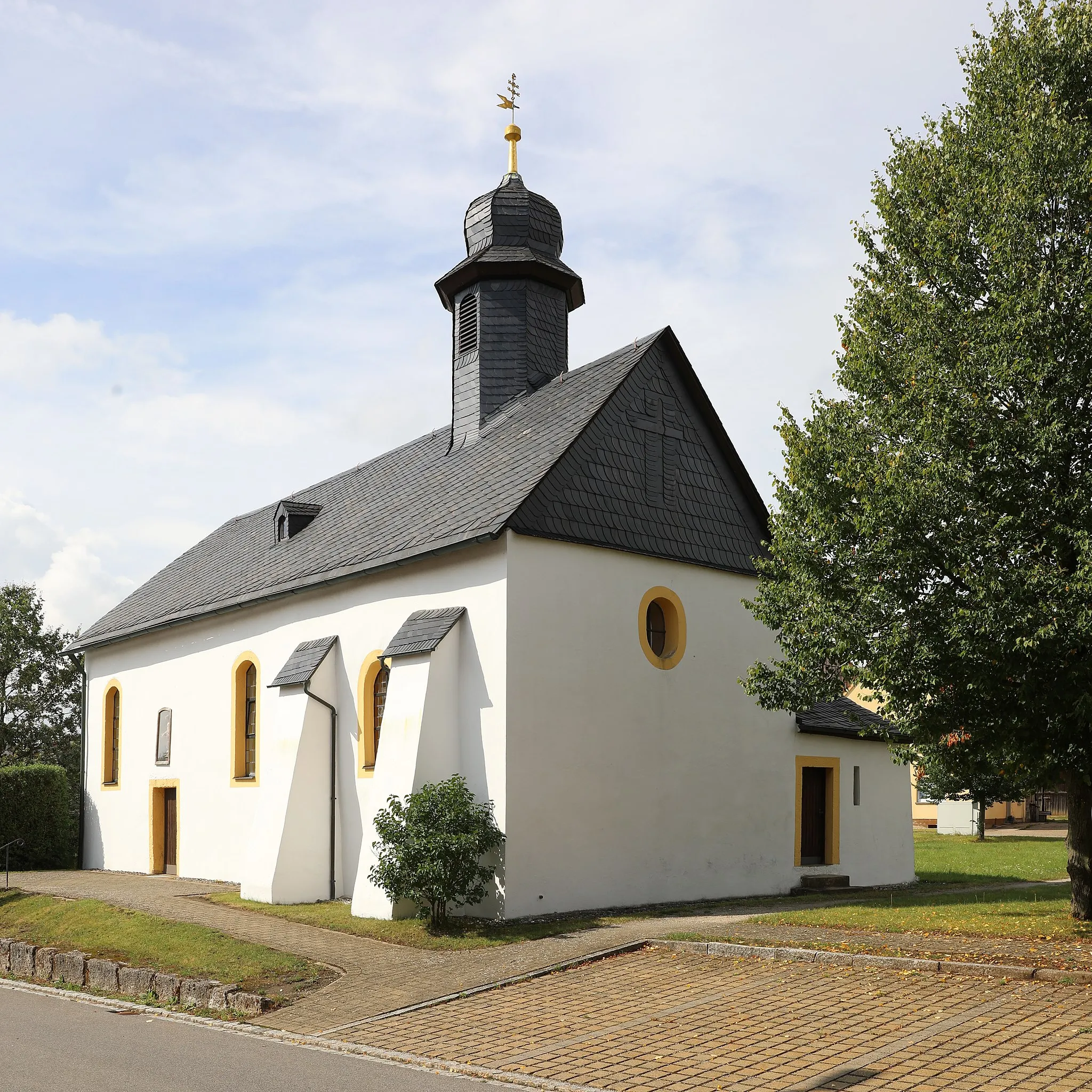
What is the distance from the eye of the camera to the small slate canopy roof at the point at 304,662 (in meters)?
19.1

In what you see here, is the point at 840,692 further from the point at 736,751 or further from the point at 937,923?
the point at 736,751

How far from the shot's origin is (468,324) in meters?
23.2

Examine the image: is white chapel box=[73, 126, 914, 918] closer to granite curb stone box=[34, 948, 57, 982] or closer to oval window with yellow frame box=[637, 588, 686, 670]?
oval window with yellow frame box=[637, 588, 686, 670]

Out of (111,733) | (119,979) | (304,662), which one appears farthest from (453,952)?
(111,733)

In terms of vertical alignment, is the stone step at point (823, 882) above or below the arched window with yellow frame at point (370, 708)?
below

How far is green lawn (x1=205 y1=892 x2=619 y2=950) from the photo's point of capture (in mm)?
13812

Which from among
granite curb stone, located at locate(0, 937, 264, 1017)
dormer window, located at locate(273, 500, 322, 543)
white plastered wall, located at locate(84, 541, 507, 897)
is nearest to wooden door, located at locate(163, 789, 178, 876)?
white plastered wall, located at locate(84, 541, 507, 897)

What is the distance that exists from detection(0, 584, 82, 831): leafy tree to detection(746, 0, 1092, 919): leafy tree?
36535 mm

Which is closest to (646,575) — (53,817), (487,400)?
(487,400)

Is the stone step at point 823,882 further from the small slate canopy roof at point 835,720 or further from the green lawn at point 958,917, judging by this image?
the small slate canopy roof at point 835,720

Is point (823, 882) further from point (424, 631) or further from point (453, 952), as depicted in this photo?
point (453, 952)

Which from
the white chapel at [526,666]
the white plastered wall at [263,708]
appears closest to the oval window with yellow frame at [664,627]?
the white chapel at [526,666]

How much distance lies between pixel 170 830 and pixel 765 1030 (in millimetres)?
18650

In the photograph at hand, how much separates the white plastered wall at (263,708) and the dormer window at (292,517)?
8.13 feet
